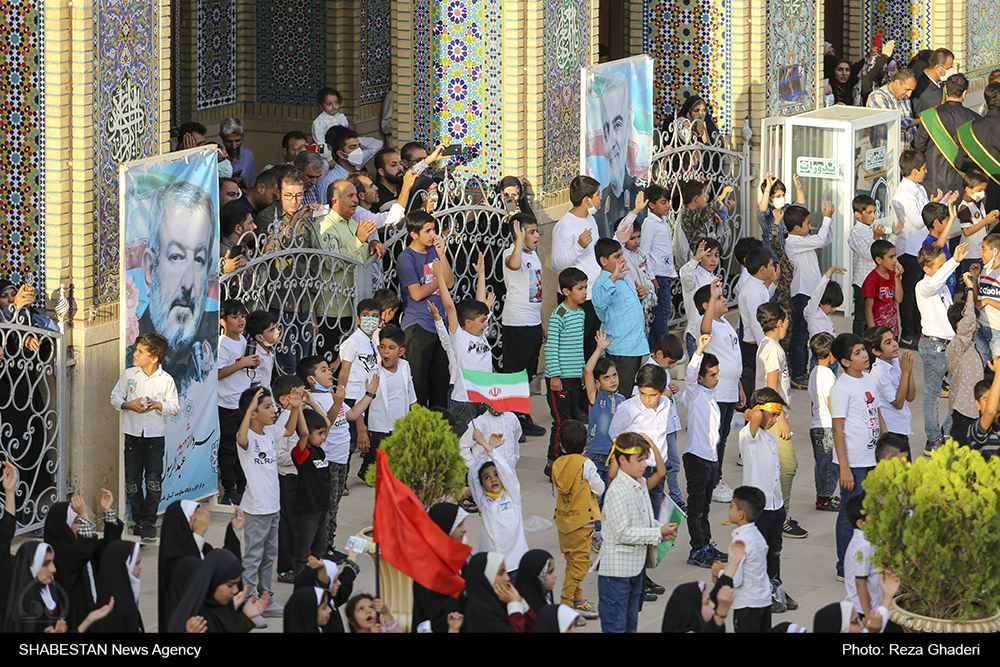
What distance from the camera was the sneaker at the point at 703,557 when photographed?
9969 mm

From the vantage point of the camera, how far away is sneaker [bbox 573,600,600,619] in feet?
30.0

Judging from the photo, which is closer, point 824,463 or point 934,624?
point 934,624

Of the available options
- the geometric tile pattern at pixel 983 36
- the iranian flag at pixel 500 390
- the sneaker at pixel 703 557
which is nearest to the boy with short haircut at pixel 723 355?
the sneaker at pixel 703 557

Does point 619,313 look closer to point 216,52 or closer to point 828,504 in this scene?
point 828,504

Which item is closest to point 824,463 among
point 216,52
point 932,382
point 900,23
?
point 932,382

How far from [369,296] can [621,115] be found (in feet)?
10.8

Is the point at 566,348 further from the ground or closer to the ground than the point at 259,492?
further from the ground

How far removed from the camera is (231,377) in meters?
10.8

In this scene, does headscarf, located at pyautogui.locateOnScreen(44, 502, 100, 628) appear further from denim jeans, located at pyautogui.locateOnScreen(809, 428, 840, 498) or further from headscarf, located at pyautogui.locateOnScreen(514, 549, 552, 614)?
denim jeans, located at pyautogui.locateOnScreen(809, 428, 840, 498)

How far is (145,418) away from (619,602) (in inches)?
131

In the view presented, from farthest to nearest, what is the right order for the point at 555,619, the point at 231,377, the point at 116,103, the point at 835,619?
1. the point at 231,377
2. the point at 116,103
3. the point at 835,619
4. the point at 555,619

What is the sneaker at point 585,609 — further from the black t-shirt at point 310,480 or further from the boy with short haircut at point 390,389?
the boy with short haircut at point 390,389

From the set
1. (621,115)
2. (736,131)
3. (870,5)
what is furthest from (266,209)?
(870,5)

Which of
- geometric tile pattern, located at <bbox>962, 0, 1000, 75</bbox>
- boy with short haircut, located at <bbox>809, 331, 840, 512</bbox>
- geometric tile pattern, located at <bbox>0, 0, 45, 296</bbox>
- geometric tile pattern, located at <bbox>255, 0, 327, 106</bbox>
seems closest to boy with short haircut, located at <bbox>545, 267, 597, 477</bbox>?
boy with short haircut, located at <bbox>809, 331, 840, 512</bbox>
